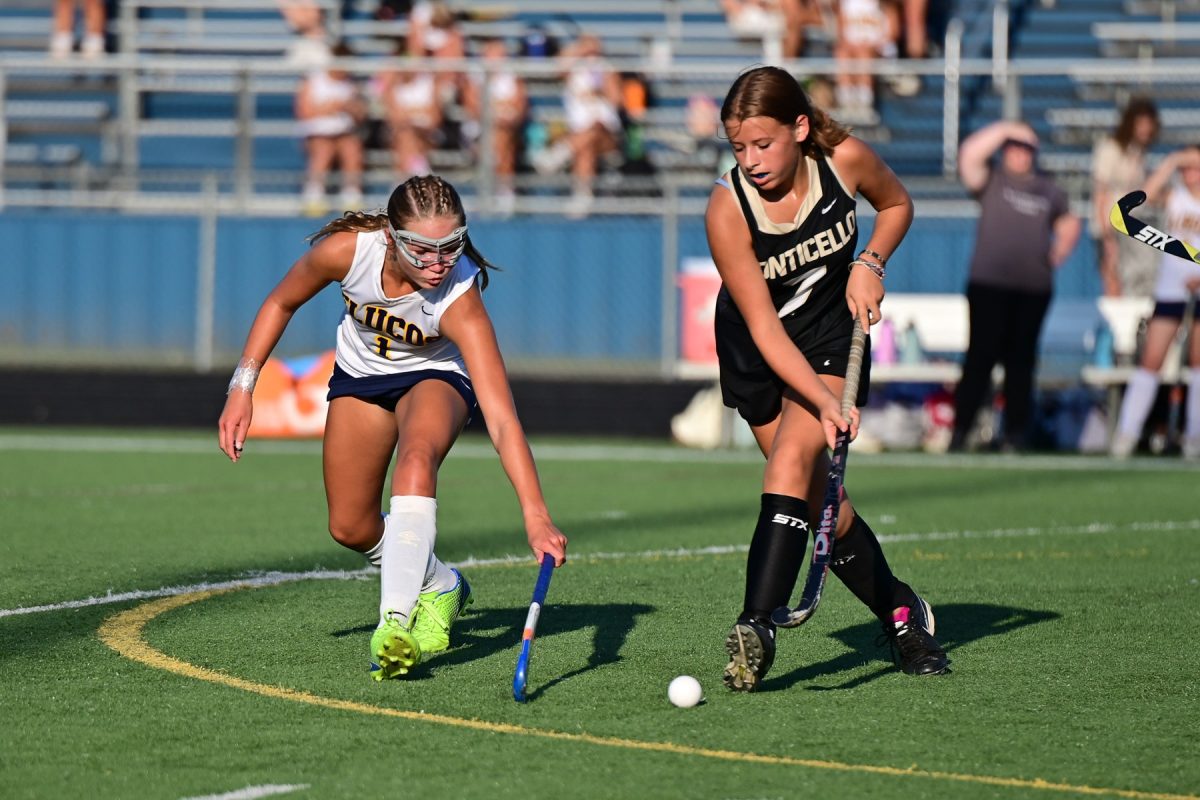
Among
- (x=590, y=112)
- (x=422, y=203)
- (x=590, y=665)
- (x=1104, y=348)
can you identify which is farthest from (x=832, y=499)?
(x=590, y=112)

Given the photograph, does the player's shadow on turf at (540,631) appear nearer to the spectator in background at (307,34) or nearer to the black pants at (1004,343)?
the black pants at (1004,343)

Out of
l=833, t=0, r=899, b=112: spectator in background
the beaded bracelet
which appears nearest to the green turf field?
the beaded bracelet

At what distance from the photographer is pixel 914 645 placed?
5.77 metres

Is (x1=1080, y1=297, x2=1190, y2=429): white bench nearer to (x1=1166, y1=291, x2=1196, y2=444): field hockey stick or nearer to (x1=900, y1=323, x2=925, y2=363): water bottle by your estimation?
(x1=1166, y1=291, x2=1196, y2=444): field hockey stick

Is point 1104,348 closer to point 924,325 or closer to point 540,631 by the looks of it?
point 924,325

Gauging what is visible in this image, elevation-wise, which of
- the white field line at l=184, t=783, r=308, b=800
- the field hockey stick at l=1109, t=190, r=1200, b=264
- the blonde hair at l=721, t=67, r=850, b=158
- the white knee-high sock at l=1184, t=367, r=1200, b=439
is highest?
the blonde hair at l=721, t=67, r=850, b=158

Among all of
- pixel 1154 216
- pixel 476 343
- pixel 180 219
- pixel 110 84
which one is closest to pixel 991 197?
pixel 1154 216

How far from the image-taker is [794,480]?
5453 millimetres

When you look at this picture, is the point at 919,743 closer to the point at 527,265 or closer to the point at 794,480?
the point at 794,480

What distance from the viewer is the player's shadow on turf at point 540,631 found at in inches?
230

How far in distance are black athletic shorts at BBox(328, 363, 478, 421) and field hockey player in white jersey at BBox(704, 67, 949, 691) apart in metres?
0.97

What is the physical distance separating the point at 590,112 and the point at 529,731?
1399cm

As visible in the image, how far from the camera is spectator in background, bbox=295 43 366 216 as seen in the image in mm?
18672

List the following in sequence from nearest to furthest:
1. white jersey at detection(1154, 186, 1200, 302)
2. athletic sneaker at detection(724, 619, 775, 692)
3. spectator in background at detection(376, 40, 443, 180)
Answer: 1. athletic sneaker at detection(724, 619, 775, 692)
2. white jersey at detection(1154, 186, 1200, 302)
3. spectator in background at detection(376, 40, 443, 180)
